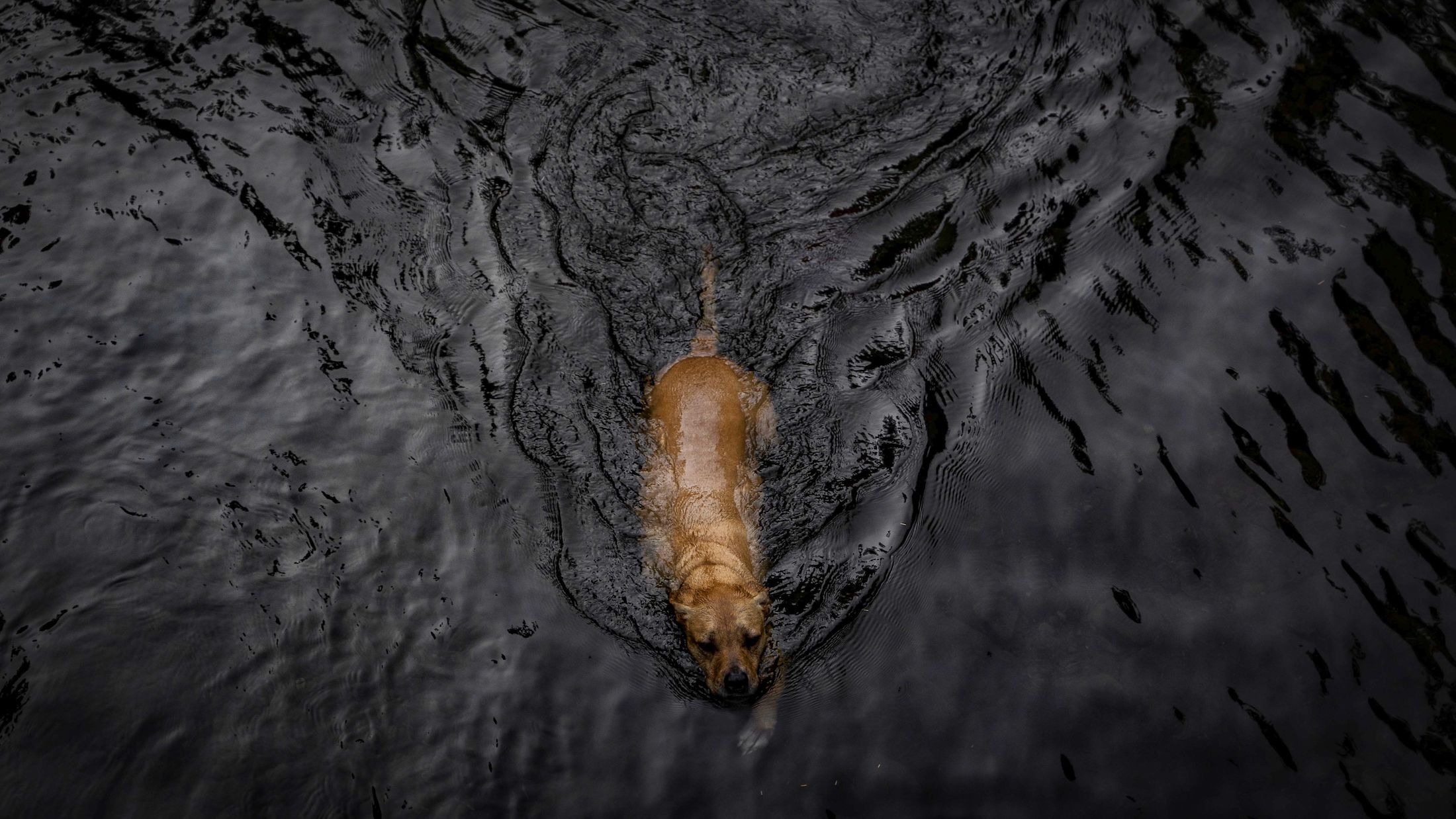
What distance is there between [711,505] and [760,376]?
55.5 inches

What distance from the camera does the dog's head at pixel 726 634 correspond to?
5.43 metres

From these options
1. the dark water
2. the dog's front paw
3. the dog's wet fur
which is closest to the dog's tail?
the dog's wet fur

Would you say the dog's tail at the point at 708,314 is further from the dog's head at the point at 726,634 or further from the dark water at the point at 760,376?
the dog's head at the point at 726,634

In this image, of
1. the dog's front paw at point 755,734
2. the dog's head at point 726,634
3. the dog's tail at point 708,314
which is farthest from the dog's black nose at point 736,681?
the dog's tail at point 708,314

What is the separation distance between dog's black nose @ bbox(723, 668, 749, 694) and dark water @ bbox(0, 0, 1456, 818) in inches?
9.8

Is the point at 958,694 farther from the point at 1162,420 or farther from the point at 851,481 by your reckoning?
the point at 1162,420

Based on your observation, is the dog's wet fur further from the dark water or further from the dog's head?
the dark water

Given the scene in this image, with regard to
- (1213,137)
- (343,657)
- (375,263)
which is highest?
(1213,137)

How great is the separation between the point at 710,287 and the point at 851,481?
2.16 m

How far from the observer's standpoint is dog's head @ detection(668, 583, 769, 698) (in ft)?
17.8

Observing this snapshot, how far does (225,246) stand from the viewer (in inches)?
308

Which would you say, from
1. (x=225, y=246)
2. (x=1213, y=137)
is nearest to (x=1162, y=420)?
(x=1213, y=137)

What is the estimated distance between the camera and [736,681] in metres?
5.38

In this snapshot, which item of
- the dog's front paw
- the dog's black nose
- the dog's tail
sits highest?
the dog's tail
